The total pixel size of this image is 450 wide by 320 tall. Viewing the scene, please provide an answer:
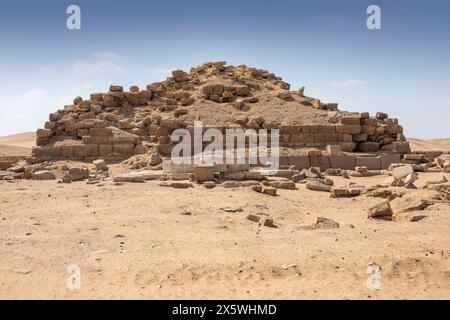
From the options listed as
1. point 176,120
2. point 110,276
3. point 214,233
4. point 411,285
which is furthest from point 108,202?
point 176,120

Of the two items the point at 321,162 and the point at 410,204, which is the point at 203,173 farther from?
the point at 321,162

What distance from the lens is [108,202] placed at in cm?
1031

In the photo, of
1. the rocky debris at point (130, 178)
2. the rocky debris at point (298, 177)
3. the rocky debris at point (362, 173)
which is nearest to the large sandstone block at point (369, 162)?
the rocky debris at point (362, 173)

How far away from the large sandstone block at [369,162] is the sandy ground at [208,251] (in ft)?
28.1

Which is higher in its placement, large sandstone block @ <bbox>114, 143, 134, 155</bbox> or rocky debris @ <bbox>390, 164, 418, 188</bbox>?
large sandstone block @ <bbox>114, 143, 134, 155</bbox>

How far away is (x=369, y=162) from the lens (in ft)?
61.7

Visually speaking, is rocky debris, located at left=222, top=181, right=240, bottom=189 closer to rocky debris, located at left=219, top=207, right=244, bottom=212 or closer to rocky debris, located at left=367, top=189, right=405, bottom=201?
rocky debris, located at left=219, top=207, right=244, bottom=212

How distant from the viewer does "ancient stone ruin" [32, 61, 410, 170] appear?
19.5 meters

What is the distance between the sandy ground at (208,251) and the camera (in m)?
5.17

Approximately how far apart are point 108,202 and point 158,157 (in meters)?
7.86

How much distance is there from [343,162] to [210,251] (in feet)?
43.5

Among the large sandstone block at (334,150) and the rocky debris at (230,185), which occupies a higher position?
the large sandstone block at (334,150)

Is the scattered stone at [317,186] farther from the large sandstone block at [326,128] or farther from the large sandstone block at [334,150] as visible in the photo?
the large sandstone block at [326,128]

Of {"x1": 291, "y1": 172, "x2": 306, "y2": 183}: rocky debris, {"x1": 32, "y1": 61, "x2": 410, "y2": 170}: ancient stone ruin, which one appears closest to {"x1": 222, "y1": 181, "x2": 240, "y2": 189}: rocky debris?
{"x1": 291, "y1": 172, "x2": 306, "y2": 183}: rocky debris
